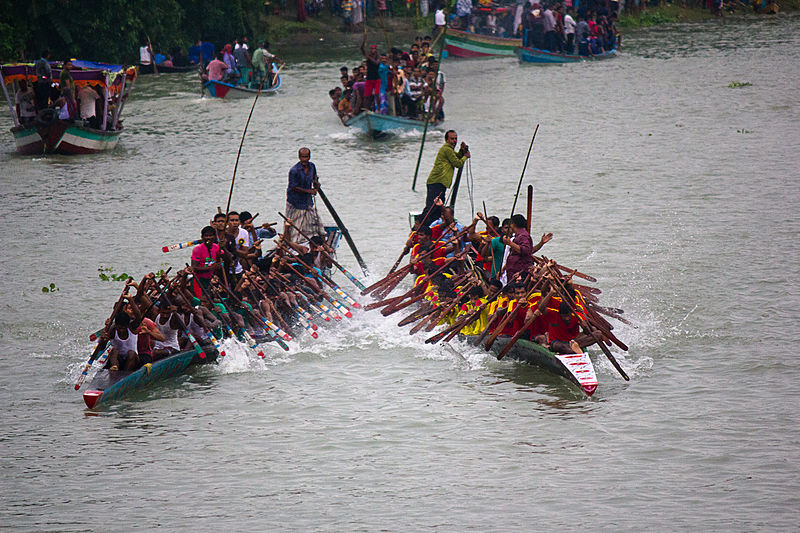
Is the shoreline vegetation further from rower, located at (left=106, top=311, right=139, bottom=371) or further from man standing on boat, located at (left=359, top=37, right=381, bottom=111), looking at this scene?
rower, located at (left=106, top=311, right=139, bottom=371)

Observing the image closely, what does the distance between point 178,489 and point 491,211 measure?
398 inches

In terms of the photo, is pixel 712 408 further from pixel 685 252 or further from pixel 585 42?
pixel 585 42

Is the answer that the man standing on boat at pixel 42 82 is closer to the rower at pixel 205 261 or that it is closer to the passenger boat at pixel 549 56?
the rower at pixel 205 261

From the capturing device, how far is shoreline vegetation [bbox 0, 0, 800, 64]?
3141cm

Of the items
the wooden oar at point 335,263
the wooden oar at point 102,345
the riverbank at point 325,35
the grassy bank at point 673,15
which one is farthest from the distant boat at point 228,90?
the wooden oar at point 102,345

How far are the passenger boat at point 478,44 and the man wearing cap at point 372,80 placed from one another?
571 inches

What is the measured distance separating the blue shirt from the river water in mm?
1781

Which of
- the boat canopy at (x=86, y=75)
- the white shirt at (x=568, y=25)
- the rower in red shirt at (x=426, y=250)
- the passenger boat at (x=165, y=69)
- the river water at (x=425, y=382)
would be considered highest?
the white shirt at (x=568, y=25)

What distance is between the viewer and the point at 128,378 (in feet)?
32.5

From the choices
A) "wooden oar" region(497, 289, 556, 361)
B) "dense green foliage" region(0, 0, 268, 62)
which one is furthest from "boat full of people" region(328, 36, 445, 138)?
"wooden oar" region(497, 289, 556, 361)

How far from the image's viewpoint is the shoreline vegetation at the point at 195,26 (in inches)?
1236

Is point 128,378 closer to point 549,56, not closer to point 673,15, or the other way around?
point 549,56

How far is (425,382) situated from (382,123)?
13059 millimetres

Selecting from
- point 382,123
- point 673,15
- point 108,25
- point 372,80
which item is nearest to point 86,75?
point 372,80
